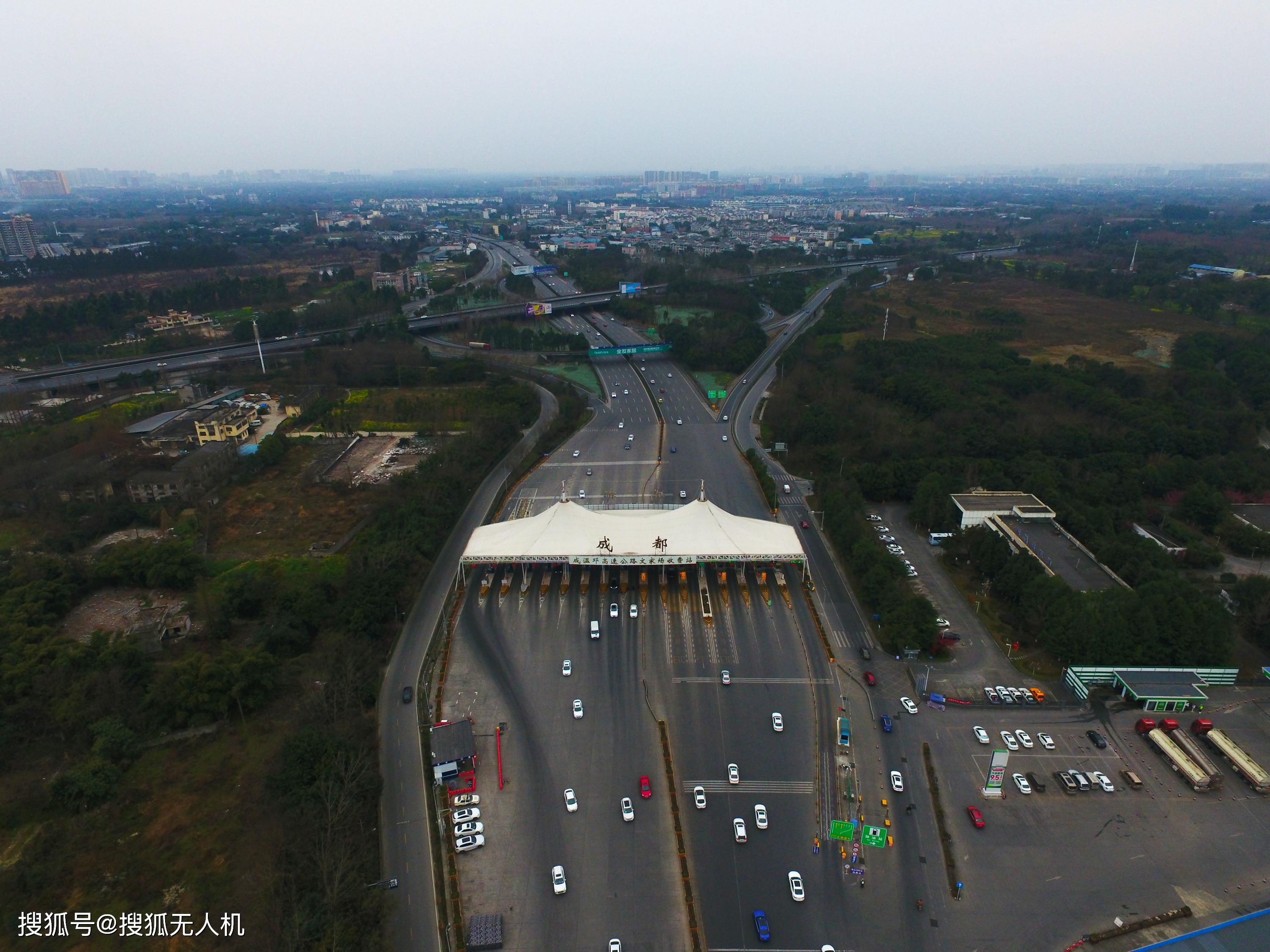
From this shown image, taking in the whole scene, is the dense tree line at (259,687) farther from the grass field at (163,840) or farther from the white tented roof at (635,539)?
the white tented roof at (635,539)

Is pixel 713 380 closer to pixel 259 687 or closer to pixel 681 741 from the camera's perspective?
pixel 681 741

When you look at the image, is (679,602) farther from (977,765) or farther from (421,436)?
(421,436)

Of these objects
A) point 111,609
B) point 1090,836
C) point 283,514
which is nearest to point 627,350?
point 283,514

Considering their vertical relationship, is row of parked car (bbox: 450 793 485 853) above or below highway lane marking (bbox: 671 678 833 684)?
above

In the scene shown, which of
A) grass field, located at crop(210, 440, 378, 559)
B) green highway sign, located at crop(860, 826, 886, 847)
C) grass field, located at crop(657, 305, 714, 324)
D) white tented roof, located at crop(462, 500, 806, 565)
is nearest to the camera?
green highway sign, located at crop(860, 826, 886, 847)

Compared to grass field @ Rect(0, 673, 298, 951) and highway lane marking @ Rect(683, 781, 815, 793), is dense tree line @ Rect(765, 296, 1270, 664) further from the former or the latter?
grass field @ Rect(0, 673, 298, 951)

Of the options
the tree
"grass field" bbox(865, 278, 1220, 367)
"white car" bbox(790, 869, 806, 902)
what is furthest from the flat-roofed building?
"grass field" bbox(865, 278, 1220, 367)
